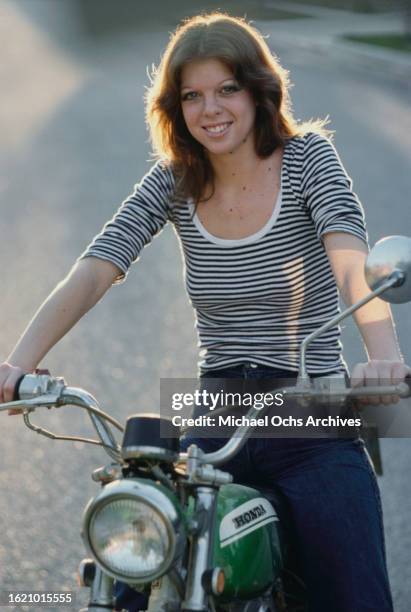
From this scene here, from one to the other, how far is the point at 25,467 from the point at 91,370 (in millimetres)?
1282

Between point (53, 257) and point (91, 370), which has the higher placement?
point (53, 257)

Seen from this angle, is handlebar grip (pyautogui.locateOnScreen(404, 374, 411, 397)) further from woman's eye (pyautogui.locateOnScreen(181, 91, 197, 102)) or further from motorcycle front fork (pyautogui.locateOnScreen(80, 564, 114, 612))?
woman's eye (pyautogui.locateOnScreen(181, 91, 197, 102))

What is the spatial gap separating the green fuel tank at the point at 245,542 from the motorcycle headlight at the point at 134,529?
0.25 meters

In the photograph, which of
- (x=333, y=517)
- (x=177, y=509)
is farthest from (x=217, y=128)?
(x=177, y=509)

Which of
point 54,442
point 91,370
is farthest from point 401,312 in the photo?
point 54,442

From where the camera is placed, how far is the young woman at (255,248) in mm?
3174

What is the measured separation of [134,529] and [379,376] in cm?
54

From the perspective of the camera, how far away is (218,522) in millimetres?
2740

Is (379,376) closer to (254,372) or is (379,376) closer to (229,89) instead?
(254,372)

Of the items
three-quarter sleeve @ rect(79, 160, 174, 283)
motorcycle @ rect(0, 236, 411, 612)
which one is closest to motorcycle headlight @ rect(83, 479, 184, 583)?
motorcycle @ rect(0, 236, 411, 612)

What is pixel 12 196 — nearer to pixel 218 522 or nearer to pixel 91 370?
pixel 91 370

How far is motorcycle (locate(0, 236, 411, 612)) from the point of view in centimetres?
246

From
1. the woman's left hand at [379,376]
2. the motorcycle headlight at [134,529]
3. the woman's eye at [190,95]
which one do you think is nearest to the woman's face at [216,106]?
the woman's eye at [190,95]

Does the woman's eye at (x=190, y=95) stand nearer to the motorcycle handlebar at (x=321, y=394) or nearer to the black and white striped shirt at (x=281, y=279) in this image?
the black and white striped shirt at (x=281, y=279)
